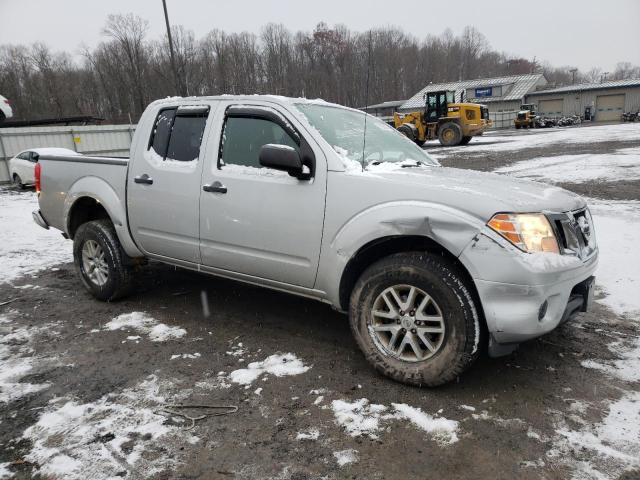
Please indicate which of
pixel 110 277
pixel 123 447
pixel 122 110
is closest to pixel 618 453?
pixel 123 447

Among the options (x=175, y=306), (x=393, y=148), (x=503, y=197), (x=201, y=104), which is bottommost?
(x=175, y=306)

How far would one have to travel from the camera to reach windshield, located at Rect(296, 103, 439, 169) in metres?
3.27

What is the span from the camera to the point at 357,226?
2922 millimetres

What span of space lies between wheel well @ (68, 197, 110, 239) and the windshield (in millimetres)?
2587

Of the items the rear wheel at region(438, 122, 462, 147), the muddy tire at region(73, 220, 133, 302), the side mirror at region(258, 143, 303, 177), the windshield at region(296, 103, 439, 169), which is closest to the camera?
the side mirror at region(258, 143, 303, 177)

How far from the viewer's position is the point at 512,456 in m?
2.25

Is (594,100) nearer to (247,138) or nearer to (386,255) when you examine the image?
(247,138)

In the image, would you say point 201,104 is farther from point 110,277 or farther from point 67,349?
point 67,349

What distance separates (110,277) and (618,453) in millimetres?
4186

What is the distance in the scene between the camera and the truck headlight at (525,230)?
2502 millimetres

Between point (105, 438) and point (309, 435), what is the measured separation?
1100mm

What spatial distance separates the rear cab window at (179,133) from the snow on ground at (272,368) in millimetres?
1720

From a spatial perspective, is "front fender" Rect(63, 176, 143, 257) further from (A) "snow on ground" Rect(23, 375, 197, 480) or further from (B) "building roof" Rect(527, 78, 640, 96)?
(B) "building roof" Rect(527, 78, 640, 96)

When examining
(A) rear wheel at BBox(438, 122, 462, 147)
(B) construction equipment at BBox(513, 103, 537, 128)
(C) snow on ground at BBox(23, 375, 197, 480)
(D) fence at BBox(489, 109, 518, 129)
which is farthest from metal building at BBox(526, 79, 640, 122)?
(C) snow on ground at BBox(23, 375, 197, 480)
